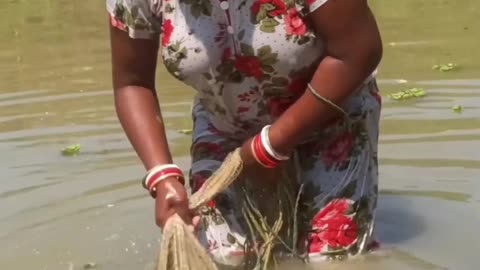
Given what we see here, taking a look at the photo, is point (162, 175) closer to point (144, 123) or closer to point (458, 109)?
point (144, 123)

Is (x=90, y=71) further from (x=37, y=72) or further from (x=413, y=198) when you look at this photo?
(x=413, y=198)

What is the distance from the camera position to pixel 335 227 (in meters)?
4.10

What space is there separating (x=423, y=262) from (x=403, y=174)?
1291mm

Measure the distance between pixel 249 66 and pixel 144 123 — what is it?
43 centimetres

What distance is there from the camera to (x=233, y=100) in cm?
398

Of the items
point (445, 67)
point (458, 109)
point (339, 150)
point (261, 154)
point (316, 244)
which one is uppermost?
→ point (261, 154)

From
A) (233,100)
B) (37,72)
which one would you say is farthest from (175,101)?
(233,100)

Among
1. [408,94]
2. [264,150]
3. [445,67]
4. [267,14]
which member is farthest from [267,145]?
[445,67]

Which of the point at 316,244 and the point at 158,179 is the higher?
the point at 158,179

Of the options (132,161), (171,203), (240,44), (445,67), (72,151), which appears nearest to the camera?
(171,203)

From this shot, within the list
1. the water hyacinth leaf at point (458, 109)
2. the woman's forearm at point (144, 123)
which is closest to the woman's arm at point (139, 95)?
the woman's forearm at point (144, 123)

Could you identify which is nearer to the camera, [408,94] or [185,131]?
[185,131]

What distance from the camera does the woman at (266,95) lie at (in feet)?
12.1

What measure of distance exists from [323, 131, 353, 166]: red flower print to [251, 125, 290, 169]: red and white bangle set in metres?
0.31
